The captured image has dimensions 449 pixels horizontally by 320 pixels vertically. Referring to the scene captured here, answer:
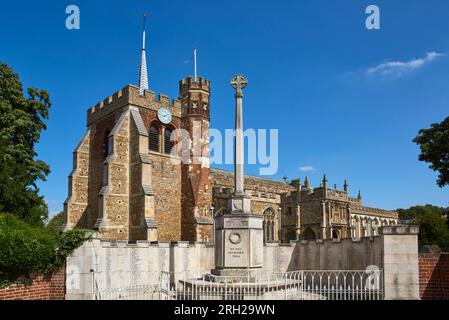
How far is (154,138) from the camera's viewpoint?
97.5 ft

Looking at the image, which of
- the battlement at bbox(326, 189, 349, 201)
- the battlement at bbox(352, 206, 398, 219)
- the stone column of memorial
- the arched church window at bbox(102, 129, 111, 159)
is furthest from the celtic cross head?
the battlement at bbox(352, 206, 398, 219)

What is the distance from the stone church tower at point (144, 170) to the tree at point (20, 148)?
3.99 meters

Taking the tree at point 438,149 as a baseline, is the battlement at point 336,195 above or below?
below

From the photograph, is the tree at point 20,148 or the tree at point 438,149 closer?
the tree at point 20,148

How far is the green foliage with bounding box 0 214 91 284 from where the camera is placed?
1041 centimetres

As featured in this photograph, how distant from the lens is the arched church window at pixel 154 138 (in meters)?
29.5

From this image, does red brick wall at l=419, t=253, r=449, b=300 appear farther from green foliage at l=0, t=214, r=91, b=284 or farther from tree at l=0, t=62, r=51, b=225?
tree at l=0, t=62, r=51, b=225

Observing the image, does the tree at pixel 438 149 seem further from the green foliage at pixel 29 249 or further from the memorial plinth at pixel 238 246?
the green foliage at pixel 29 249

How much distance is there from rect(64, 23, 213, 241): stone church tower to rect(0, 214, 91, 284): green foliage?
1316 centimetres

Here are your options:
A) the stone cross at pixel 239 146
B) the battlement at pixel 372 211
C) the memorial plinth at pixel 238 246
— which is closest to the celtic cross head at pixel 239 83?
the stone cross at pixel 239 146

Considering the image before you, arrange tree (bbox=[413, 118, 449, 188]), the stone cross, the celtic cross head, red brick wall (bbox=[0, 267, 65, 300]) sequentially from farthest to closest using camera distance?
tree (bbox=[413, 118, 449, 188])
the celtic cross head
the stone cross
red brick wall (bbox=[0, 267, 65, 300])

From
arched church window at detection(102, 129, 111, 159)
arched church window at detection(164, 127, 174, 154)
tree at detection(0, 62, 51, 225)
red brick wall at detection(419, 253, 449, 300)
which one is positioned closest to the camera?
red brick wall at detection(419, 253, 449, 300)

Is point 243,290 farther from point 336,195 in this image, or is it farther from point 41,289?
point 336,195

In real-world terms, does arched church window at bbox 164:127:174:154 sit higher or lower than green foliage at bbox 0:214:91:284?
higher
